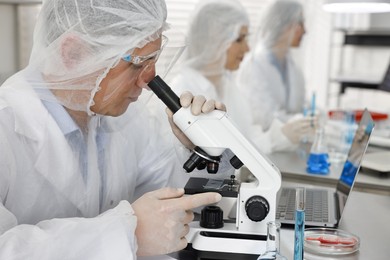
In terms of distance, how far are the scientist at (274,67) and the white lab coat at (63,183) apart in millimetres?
1645

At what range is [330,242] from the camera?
1.36 meters

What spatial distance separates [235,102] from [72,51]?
189 centimetres

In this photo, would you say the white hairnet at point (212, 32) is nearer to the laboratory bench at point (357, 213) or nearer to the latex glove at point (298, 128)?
the latex glove at point (298, 128)

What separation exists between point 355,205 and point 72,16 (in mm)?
1039

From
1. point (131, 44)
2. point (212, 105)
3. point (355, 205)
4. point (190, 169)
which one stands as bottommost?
point (355, 205)

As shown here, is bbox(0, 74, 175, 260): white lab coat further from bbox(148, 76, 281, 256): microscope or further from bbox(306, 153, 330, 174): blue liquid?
bbox(306, 153, 330, 174): blue liquid

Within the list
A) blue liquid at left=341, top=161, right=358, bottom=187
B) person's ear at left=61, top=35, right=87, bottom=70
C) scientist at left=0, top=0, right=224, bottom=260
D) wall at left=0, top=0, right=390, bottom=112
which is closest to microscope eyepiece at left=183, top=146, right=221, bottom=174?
scientist at left=0, top=0, right=224, bottom=260

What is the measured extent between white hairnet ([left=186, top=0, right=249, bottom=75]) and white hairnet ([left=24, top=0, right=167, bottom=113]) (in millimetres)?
1462

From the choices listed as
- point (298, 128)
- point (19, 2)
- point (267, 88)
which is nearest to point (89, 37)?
point (19, 2)

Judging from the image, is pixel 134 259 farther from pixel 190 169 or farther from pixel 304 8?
pixel 304 8

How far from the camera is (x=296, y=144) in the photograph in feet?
8.61

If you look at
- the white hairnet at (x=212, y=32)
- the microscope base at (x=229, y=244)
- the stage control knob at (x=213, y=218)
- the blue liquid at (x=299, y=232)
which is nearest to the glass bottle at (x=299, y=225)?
the blue liquid at (x=299, y=232)

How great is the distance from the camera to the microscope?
127 centimetres

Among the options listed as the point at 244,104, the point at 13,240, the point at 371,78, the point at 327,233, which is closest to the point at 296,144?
the point at 244,104
